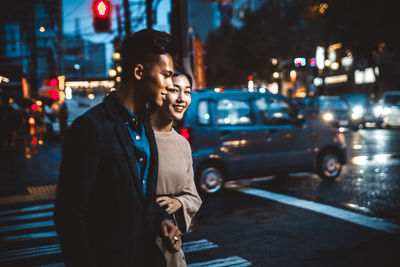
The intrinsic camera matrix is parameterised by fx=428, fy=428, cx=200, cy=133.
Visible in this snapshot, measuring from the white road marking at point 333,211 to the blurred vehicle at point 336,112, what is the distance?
16.6m

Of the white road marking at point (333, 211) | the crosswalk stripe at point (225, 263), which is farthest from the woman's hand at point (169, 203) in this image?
the white road marking at point (333, 211)

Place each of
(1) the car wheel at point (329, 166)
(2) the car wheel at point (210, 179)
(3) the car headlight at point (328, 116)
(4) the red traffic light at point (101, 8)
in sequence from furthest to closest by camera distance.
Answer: (3) the car headlight at point (328, 116) < (4) the red traffic light at point (101, 8) < (1) the car wheel at point (329, 166) < (2) the car wheel at point (210, 179)

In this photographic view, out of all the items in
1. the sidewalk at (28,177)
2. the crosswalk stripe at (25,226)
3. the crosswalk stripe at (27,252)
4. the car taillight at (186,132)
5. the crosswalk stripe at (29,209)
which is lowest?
the crosswalk stripe at (27,252)

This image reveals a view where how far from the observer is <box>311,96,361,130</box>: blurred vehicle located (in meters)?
24.2

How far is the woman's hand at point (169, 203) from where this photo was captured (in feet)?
7.45

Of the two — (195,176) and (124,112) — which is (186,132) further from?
(124,112)

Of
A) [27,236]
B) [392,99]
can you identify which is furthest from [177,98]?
[392,99]

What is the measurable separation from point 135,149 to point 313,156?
26.6 ft

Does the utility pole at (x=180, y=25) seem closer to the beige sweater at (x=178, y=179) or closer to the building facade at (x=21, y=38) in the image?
the beige sweater at (x=178, y=179)

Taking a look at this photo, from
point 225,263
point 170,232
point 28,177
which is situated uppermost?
point 170,232

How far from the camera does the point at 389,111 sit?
24500 millimetres

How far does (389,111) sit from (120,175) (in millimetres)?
25378

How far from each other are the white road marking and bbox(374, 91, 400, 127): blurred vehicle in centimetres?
1830

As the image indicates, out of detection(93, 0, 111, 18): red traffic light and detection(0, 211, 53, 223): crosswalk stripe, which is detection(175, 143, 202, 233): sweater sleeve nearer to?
detection(0, 211, 53, 223): crosswalk stripe
